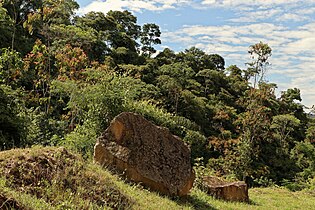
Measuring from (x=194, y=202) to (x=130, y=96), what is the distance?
3.36m

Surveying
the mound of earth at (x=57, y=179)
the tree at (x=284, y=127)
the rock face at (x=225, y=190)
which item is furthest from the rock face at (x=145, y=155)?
the tree at (x=284, y=127)

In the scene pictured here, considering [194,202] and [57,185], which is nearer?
[57,185]

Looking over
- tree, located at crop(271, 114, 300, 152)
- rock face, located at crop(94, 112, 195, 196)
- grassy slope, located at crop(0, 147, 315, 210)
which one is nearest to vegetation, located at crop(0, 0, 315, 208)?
tree, located at crop(271, 114, 300, 152)

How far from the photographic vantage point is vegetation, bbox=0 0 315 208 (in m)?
9.31

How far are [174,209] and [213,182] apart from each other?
4.29 metres

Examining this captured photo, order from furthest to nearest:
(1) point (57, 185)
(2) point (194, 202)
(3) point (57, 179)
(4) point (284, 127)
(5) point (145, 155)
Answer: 1. (4) point (284, 127)
2. (2) point (194, 202)
3. (5) point (145, 155)
4. (3) point (57, 179)
5. (1) point (57, 185)

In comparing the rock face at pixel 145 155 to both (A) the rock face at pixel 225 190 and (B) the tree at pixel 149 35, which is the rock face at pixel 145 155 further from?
(B) the tree at pixel 149 35

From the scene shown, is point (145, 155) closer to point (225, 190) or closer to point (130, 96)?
point (130, 96)

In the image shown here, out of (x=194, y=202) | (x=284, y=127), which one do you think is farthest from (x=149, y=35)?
(x=194, y=202)

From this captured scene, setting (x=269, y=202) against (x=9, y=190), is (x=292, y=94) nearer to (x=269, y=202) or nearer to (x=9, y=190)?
(x=269, y=202)

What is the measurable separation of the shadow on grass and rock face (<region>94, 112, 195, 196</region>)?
16cm

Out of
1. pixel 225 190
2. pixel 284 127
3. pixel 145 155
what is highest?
pixel 145 155

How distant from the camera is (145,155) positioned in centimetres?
705

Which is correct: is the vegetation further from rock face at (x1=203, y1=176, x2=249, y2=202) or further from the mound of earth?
the mound of earth
